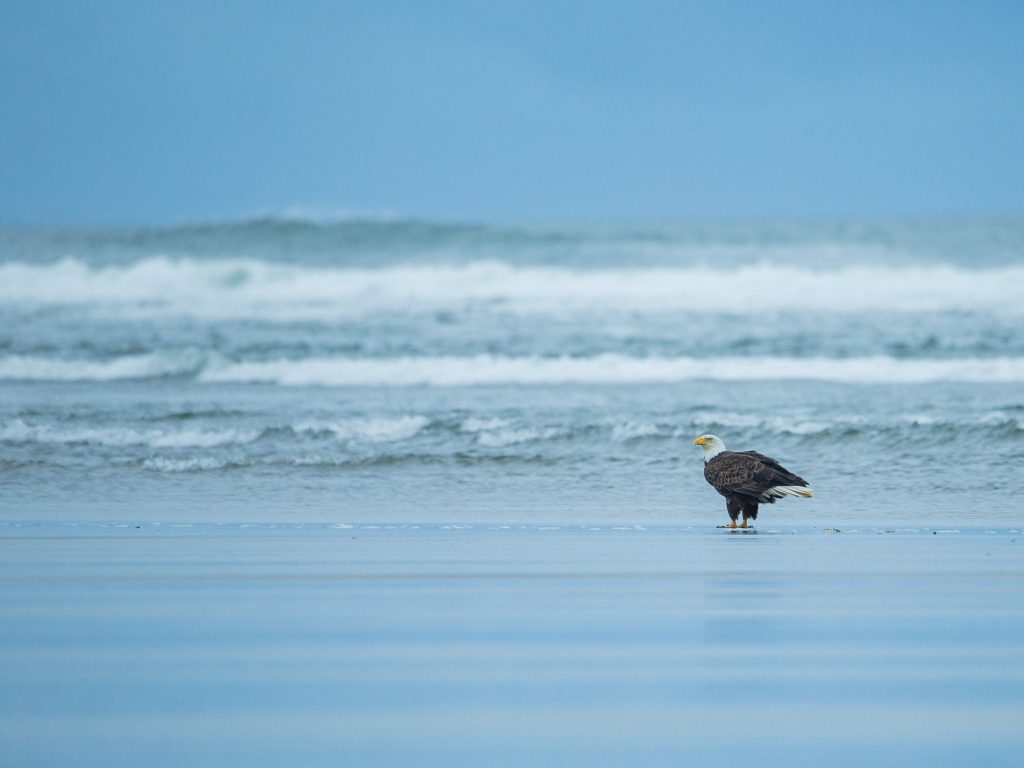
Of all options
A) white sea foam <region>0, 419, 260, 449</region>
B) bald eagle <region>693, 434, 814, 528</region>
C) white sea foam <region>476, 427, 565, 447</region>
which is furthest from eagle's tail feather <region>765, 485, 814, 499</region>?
white sea foam <region>0, 419, 260, 449</region>

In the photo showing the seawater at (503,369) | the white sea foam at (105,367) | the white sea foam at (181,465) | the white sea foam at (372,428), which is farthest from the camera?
the white sea foam at (105,367)

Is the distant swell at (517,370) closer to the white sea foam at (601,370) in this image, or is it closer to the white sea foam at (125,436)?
the white sea foam at (601,370)

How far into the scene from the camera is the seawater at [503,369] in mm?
8875

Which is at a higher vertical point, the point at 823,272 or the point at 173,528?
the point at 823,272

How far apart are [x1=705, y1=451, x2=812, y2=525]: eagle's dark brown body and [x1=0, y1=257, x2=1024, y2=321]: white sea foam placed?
15133mm

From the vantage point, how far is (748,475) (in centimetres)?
727

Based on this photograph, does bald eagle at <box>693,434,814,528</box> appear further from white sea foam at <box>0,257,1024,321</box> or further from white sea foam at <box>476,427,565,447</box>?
white sea foam at <box>0,257,1024,321</box>

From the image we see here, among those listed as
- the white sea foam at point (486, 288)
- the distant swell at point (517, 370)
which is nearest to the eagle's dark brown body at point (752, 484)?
the distant swell at point (517, 370)

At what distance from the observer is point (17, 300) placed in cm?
2528

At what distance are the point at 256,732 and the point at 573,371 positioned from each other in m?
14.1

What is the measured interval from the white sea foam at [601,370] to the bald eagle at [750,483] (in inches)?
324

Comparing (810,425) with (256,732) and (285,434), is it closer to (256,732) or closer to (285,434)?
(285,434)

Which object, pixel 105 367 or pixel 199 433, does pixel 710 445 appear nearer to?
pixel 199 433

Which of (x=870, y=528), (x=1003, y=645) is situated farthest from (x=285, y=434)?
(x=1003, y=645)
